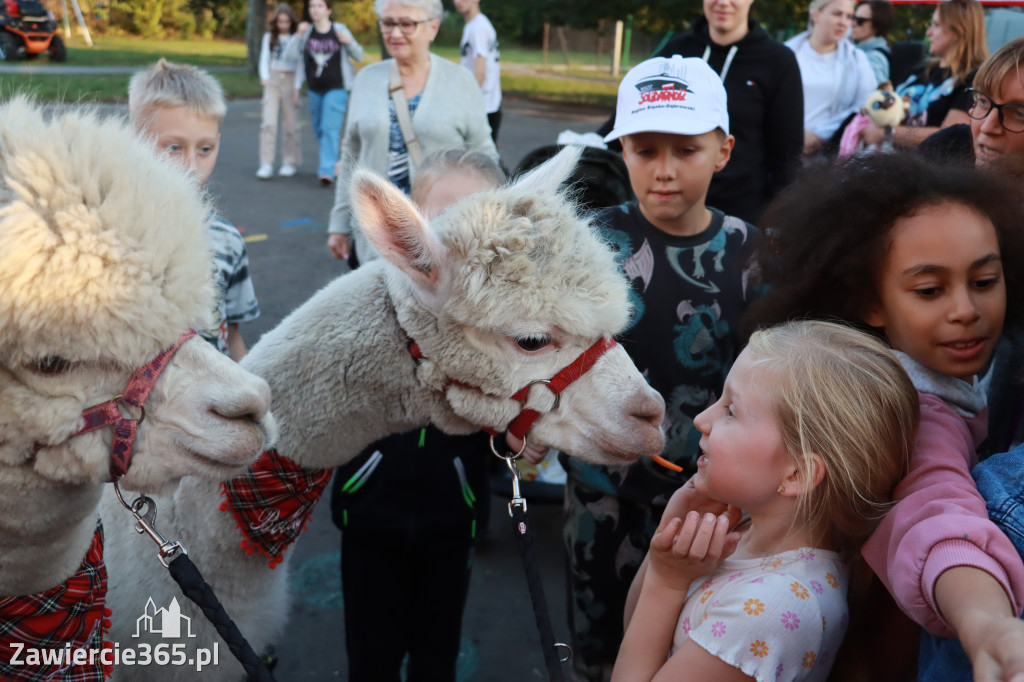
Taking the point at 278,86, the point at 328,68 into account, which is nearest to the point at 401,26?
the point at 328,68

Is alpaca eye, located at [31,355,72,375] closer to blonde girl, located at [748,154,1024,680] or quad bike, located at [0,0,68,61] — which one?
blonde girl, located at [748,154,1024,680]

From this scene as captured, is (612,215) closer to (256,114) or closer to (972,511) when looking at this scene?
(972,511)

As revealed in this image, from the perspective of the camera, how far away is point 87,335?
1.37 metres

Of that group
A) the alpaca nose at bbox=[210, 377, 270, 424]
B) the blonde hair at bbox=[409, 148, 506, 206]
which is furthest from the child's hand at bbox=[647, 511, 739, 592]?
the blonde hair at bbox=[409, 148, 506, 206]

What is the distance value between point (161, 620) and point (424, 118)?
8.74 ft

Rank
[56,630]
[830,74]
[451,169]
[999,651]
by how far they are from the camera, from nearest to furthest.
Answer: [999,651] < [56,630] < [451,169] < [830,74]

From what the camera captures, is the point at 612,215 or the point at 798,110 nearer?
the point at 612,215

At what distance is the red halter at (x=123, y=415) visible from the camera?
4.66ft

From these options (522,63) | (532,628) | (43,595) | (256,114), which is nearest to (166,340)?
(43,595)

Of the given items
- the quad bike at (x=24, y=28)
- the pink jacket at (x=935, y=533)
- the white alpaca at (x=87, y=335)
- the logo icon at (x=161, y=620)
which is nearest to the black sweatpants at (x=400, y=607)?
the logo icon at (x=161, y=620)

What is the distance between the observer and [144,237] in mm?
1450

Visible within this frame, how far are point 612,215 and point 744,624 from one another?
1.30 m

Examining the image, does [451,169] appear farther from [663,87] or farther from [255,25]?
[255,25]

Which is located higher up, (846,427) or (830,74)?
(830,74)
